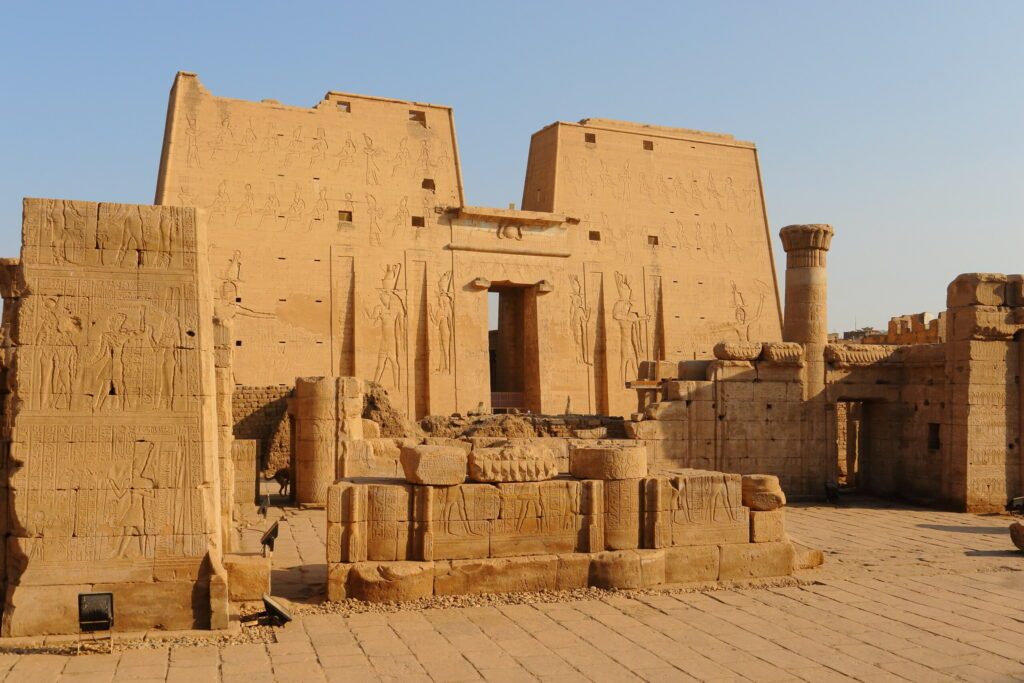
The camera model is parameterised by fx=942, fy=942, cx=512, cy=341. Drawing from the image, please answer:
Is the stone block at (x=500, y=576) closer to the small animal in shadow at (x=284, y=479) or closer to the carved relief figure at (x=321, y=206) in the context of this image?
Result: the small animal in shadow at (x=284, y=479)

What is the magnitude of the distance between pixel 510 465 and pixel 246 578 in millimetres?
2399

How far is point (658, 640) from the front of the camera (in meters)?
6.87

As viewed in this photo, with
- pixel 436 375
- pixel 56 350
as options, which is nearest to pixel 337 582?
pixel 56 350

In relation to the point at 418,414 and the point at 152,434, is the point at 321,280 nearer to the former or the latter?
the point at 418,414

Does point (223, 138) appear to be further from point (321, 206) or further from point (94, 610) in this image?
point (94, 610)

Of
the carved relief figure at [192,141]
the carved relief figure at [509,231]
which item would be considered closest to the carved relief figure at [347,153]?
the carved relief figure at [192,141]

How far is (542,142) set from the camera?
22.8m

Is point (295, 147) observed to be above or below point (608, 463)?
above

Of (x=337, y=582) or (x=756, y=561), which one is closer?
(x=337, y=582)

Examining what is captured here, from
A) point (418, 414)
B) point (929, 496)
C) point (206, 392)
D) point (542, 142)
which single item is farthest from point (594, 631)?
point (542, 142)

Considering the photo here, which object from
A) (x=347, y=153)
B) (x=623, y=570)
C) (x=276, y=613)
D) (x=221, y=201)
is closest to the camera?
(x=276, y=613)

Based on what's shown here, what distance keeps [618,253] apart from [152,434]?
1650cm

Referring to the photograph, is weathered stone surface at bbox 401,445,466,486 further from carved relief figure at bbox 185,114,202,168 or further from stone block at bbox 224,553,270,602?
carved relief figure at bbox 185,114,202,168

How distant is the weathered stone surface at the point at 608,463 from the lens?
8.63 metres
